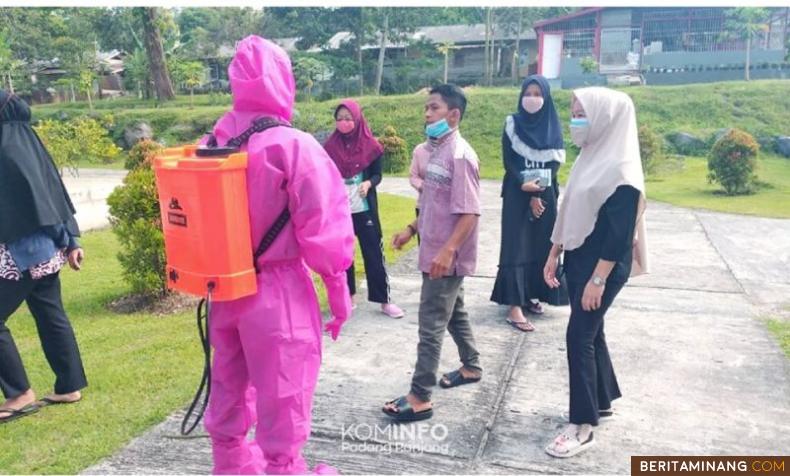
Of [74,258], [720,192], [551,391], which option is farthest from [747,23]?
[74,258]

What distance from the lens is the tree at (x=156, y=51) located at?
2507cm

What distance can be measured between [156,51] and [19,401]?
2580cm

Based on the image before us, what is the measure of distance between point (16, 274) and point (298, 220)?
1.97m

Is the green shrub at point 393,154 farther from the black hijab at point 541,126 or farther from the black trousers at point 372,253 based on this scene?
the black hijab at point 541,126

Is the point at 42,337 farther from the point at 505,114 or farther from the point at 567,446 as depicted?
the point at 505,114

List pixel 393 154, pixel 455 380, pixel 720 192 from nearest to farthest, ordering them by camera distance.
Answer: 1. pixel 455 380
2. pixel 720 192
3. pixel 393 154

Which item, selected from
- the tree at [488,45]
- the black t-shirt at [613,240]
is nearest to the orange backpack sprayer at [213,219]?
the black t-shirt at [613,240]

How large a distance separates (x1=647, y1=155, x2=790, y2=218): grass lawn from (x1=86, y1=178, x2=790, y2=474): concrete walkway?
4.66m

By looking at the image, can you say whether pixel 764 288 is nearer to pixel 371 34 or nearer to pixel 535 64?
pixel 371 34

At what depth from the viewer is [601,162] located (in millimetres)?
2875

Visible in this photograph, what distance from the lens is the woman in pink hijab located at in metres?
4.91

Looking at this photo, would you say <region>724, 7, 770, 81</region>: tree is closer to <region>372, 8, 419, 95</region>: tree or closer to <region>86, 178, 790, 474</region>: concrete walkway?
<region>372, 8, 419, 95</region>: tree

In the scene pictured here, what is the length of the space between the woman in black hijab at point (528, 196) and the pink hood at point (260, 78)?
2.51 metres

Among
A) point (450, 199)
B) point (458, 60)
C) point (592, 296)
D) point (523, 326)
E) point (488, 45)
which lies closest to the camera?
point (592, 296)
